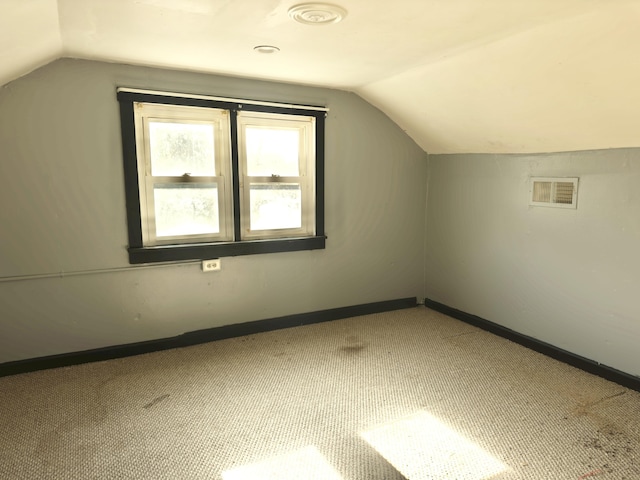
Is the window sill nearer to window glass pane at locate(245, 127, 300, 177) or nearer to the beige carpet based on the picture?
window glass pane at locate(245, 127, 300, 177)

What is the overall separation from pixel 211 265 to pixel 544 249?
8.04ft

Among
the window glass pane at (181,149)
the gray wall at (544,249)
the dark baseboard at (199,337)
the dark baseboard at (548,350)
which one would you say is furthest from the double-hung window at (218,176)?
the dark baseboard at (548,350)

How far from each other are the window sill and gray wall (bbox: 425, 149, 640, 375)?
125 cm

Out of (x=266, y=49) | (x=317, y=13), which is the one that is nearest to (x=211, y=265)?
(x=266, y=49)

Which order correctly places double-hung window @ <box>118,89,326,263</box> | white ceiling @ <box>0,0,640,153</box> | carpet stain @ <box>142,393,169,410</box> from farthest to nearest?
1. double-hung window @ <box>118,89,326,263</box>
2. carpet stain @ <box>142,393,169,410</box>
3. white ceiling @ <box>0,0,640,153</box>

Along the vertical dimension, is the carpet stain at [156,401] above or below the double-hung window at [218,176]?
below

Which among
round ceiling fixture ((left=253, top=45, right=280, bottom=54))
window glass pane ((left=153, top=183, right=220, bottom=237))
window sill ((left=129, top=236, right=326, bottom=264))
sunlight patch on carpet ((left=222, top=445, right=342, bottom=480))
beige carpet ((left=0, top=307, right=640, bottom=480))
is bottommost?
sunlight patch on carpet ((left=222, top=445, right=342, bottom=480))

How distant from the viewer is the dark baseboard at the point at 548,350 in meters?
2.62

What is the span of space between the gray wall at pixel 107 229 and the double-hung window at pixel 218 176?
0.31 ft

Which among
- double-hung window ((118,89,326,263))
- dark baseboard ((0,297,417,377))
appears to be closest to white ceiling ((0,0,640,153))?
double-hung window ((118,89,326,263))

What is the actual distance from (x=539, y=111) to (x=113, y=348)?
10.6 feet

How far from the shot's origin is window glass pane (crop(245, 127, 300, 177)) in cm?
336

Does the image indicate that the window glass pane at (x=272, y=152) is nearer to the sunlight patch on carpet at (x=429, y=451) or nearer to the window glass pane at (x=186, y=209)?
the window glass pane at (x=186, y=209)

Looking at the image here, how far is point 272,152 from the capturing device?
11.3ft
